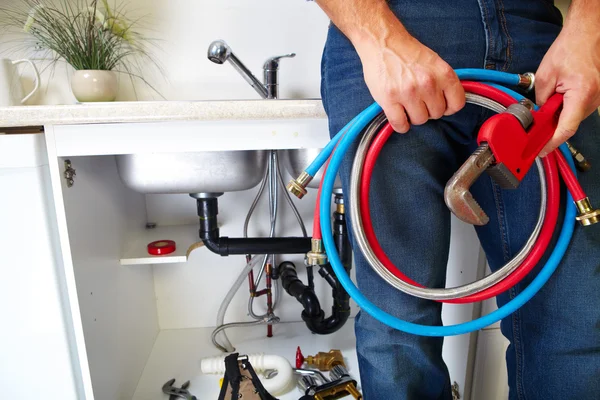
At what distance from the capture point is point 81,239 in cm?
75

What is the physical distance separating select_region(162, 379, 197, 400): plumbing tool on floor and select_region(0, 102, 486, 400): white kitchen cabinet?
28mm

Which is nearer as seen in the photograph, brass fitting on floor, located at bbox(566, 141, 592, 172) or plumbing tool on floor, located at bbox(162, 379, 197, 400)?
brass fitting on floor, located at bbox(566, 141, 592, 172)

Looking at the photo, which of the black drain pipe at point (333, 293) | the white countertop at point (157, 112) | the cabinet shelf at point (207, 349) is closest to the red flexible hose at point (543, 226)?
the white countertop at point (157, 112)

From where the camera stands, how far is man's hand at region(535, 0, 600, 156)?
0.43 meters

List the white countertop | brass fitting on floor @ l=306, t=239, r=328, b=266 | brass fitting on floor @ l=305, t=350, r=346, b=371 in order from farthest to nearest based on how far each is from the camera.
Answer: brass fitting on floor @ l=305, t=350, r=346, b=371
the white countertop
brass fitting on floor @ l=306, t=239, r=328, b=266

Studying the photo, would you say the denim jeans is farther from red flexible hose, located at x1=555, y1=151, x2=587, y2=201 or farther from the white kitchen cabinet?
the white kitchen cabinet

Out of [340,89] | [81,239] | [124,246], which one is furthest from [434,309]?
[124,246]

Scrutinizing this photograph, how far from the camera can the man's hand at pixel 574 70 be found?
43 cm

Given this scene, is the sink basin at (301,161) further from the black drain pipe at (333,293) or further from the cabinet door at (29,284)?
the cabinet door at (29,284)

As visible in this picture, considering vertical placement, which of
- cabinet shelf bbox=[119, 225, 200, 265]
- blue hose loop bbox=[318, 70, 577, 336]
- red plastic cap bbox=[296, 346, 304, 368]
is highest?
blue hose loop bbox=[318, 70, 577, 336]

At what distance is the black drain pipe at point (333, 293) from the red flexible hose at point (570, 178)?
0.60 metres

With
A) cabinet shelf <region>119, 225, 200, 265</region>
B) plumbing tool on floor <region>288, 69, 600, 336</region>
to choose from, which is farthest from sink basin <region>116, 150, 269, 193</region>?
plumbing tool on floor <region>288, 69, 600, 336</region>

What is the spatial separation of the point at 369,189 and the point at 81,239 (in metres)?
0.58

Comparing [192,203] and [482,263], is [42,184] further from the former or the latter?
[482,263]
